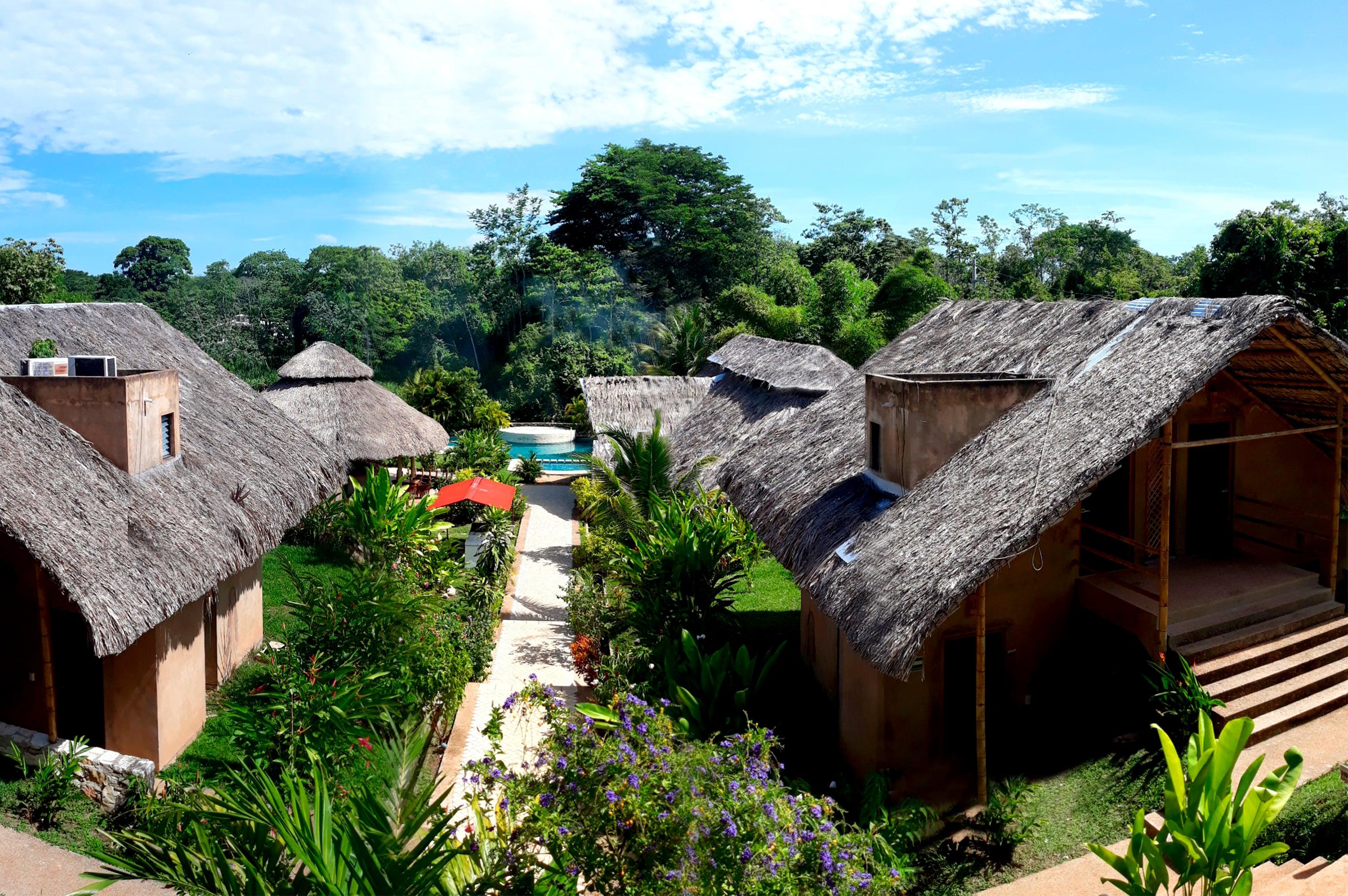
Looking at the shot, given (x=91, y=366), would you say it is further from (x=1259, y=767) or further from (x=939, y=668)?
(x=1259, y=767)

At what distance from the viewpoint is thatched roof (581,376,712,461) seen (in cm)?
2328

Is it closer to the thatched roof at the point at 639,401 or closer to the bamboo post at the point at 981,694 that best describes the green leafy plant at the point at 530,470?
the thatched roof at the point at 639,401

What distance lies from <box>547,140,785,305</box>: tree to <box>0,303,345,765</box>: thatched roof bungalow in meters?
34.8

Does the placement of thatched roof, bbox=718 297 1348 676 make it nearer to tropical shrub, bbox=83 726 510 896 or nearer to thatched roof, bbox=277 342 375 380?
tropical shrub, bbox=83 726 510 896

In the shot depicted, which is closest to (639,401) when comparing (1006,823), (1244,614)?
(1244,614)

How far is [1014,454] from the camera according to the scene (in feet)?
30.0

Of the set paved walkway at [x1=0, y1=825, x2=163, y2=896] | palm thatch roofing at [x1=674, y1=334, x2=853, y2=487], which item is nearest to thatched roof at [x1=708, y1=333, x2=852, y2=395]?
palm thatch roofing at [x1=674, y1=334, x2=853, y2=487]

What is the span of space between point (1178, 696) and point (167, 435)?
38.1 feet

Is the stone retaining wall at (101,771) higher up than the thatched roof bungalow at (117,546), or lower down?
lower down

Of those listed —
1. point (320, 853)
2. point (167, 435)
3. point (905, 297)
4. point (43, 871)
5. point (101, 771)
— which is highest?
point (905, 297)

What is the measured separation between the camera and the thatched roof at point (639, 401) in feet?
76.4

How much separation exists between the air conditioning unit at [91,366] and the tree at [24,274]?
20242 millimetres

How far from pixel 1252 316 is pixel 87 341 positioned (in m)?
13.9

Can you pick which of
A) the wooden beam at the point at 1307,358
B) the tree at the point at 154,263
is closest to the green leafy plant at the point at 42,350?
the wooden beam at the point at 1307,358
